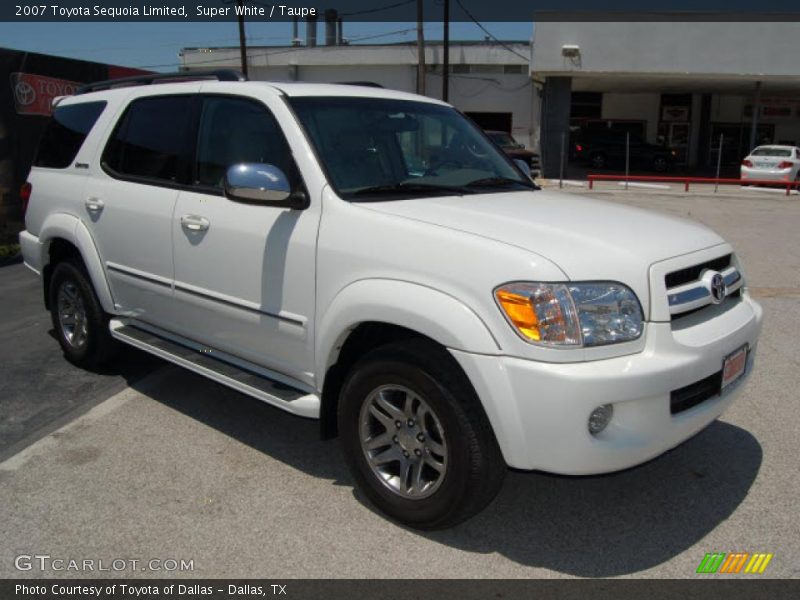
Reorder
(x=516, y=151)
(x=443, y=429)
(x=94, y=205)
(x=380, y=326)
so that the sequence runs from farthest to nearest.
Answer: (x=516, y=151)
(x=94, y=205)
(x=380, y=326)
(x=443, y=429)

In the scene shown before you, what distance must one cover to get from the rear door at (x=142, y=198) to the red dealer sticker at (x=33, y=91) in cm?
794

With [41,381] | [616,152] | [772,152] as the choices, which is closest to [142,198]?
[41,381]

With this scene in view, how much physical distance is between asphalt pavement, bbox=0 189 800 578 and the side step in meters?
0.45

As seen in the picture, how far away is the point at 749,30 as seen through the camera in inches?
1012

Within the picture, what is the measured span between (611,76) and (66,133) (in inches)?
1012

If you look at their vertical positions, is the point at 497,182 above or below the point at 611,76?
below

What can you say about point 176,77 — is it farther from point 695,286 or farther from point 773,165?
point 773,165

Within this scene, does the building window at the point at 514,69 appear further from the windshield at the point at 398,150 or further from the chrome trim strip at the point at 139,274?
the chrome trim strip at the point at 139,274

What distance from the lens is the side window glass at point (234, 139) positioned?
3.80 meters

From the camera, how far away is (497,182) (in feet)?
13.8

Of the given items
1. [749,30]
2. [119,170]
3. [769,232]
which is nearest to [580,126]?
[749,30]

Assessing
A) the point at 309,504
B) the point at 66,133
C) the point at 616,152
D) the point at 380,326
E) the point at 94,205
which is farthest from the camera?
the point at 616,152

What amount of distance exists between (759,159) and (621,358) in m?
24.8

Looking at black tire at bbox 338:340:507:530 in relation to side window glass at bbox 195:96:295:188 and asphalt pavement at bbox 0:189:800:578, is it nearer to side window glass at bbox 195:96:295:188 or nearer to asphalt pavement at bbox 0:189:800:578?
asphalt pavement at bbox 0:189:800:578
